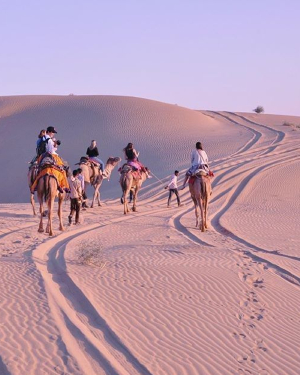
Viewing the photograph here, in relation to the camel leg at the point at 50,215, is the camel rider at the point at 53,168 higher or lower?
higher

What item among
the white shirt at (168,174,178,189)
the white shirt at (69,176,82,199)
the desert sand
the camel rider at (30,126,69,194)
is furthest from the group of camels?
the white shirt at (168,174,178,189)

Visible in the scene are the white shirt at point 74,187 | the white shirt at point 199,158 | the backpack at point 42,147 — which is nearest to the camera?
the backpack at point 42,147

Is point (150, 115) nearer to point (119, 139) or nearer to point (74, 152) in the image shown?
point (119, 139)

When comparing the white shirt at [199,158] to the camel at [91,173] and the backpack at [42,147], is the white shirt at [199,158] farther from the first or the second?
the camel at [91,173]

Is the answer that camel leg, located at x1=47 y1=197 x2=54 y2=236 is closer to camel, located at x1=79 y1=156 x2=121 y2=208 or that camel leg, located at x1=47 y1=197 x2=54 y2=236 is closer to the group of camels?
the group of camels

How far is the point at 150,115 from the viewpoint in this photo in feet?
186

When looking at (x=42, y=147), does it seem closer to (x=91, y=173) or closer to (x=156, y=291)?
(x=91, y=173)

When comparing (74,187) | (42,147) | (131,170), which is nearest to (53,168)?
(42,147)

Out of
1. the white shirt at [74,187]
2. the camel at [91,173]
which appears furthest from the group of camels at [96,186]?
the white shirt at [74,187]

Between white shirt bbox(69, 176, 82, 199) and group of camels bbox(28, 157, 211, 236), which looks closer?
group of camels bbox(28, 157, 211, 236)

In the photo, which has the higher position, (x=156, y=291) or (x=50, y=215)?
(x=50, y=215)

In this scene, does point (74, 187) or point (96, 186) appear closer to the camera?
point (74, 187)

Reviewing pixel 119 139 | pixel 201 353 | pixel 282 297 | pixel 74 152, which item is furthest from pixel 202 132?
pixel 201 353

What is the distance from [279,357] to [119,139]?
139 feet
